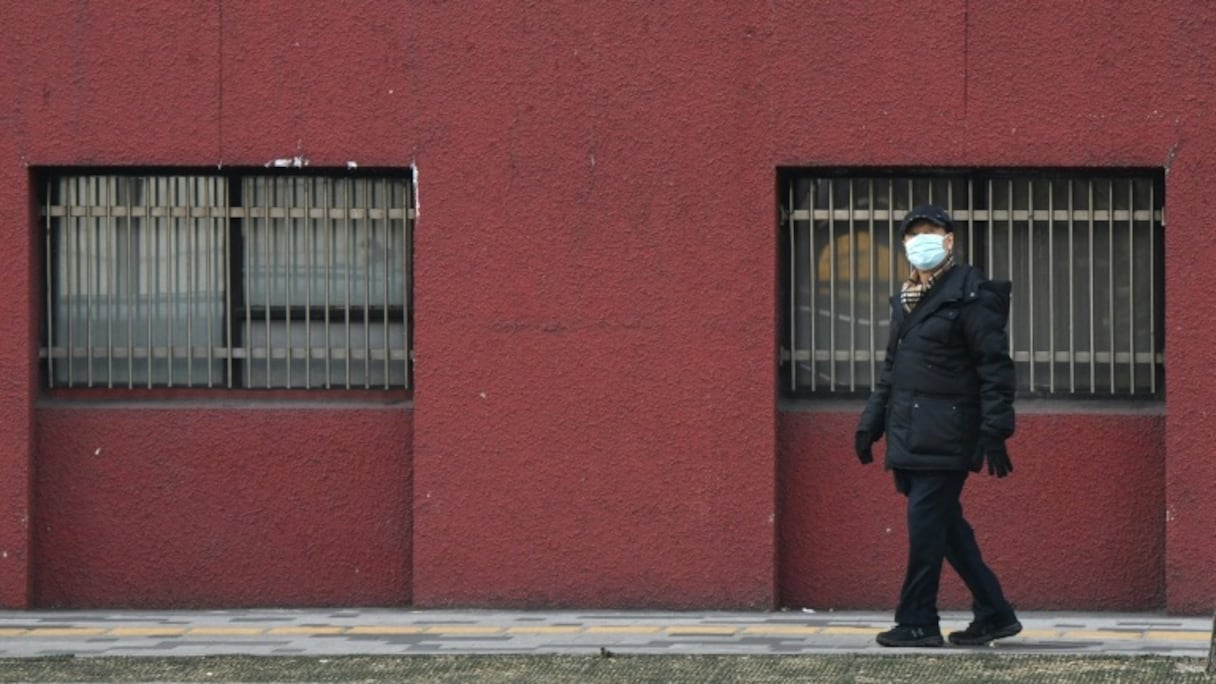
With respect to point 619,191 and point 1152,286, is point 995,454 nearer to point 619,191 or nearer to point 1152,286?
point 1152,286

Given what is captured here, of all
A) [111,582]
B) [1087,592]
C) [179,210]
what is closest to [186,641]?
[111,582]

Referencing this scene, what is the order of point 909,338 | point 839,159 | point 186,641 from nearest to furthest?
point 909,338 < point 186,641 < point 839,159

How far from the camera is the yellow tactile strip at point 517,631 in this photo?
1232 cm

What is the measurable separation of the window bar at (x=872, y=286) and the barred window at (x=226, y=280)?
7.67 feet

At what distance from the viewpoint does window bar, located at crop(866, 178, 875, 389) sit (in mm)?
13664

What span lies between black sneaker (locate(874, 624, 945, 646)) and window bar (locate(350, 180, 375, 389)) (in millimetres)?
3544

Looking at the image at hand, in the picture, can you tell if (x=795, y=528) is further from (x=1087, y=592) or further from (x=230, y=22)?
(x=230, y=22)

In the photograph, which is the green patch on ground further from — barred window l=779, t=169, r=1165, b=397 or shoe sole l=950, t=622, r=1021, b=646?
barred window l=779, t=169, r=1165, b=397

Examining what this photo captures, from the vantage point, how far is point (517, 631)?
12578mm

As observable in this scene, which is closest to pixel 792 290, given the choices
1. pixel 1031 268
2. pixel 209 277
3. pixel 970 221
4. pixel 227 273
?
pixel 970 221

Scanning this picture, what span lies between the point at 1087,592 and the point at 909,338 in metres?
2.51

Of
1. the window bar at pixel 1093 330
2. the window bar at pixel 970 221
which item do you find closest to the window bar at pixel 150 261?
the window bar at pixel 970 221

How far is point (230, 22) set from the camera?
13547 millimetres

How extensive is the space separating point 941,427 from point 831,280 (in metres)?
2.52
